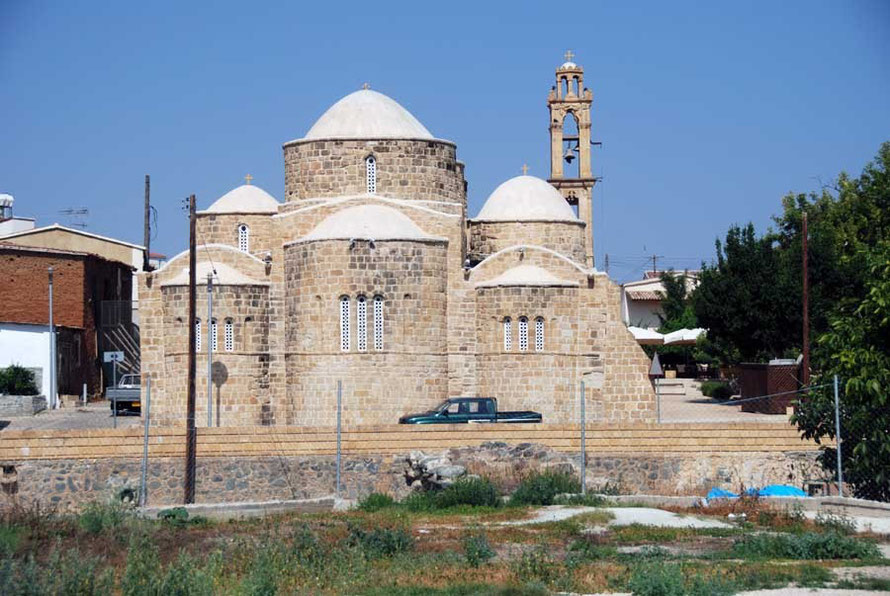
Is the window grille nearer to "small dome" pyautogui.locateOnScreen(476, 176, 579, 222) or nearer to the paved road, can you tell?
the paved road

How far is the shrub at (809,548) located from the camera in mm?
14156

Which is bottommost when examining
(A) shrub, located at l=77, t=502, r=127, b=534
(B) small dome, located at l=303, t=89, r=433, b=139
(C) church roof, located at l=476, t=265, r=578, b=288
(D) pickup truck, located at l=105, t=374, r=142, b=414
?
(A) shrub, located at l=77, t=502, r=127, b=534

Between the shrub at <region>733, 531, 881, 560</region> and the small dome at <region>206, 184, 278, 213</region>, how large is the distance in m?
24.0

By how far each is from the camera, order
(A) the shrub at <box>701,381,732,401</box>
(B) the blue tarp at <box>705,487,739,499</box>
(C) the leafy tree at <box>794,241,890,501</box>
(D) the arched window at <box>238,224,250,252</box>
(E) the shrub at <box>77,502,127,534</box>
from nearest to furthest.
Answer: (E) the shrub at <box>77,502,127,534</box> < (C) the leafy tree at <box>794,241,890,501</box> < (B) the blue tarp at <box>705,487,739,499</box> < (D) the arched window at <box>238,224,250,252</box> < (A) the shrub at <box>701,381,732,401</box>

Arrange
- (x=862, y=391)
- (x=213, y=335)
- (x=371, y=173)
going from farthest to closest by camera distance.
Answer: (x=371, y=173), (x=213, y=335), (x=862, y=391)

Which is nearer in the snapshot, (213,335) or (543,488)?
(543,488)

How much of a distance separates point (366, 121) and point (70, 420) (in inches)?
423

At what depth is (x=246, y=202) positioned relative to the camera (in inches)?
1467

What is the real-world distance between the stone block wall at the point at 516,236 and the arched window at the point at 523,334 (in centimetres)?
493

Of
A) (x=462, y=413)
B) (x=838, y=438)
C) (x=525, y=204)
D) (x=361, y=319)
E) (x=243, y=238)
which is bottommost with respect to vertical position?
Result: (x=838, y=438)

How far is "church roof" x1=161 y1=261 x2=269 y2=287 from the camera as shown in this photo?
1283 inches

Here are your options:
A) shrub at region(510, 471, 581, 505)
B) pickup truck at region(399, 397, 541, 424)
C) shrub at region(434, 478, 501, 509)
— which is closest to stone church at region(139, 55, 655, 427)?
pickup truck at region(399, 397, 541, 424)

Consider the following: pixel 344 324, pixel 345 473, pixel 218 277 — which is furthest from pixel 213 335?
pixel 345 473

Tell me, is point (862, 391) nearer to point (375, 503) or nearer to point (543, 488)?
point (543, 488)
